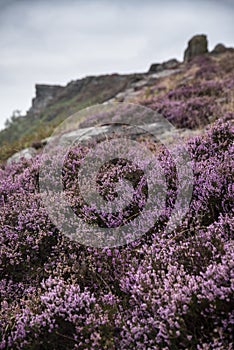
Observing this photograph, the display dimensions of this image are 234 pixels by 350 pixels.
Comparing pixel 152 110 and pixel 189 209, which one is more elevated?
pixel 152 110

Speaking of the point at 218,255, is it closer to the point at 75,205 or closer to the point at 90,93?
the point at 75,205

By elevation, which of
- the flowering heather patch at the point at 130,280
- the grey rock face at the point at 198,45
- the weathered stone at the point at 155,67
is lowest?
the flowering heather patch at the point at 130,280

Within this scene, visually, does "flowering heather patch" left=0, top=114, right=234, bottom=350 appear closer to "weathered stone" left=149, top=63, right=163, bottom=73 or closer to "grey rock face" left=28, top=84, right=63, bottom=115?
Answer: "weathered stone" left=149, top=63, right=163, bottom=73

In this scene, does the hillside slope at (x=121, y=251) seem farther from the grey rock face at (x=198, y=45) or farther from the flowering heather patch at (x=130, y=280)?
the grey rock face at (x=198, y=45)

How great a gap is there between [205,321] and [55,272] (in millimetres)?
1399

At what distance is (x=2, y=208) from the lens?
444cm

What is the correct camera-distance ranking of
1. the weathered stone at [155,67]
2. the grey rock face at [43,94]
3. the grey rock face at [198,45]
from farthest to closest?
the grey rock face at [43,94] < the weathered stone at [155,67] < the grey rock face at [198,45]

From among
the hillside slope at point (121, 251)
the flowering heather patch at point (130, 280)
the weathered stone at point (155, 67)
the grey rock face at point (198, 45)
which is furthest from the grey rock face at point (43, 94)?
the flowering heather patch at point (130, 280)

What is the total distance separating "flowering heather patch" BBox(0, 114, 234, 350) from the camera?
8.10 feet

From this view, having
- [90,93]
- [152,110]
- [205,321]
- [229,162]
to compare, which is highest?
[90,93]

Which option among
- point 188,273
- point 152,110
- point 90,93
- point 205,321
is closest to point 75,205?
point 188,273

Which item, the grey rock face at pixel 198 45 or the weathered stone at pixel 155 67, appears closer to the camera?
the grey rock face at pixel 198 45

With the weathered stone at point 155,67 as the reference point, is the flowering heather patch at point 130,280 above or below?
below

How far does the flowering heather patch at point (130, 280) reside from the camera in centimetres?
247
